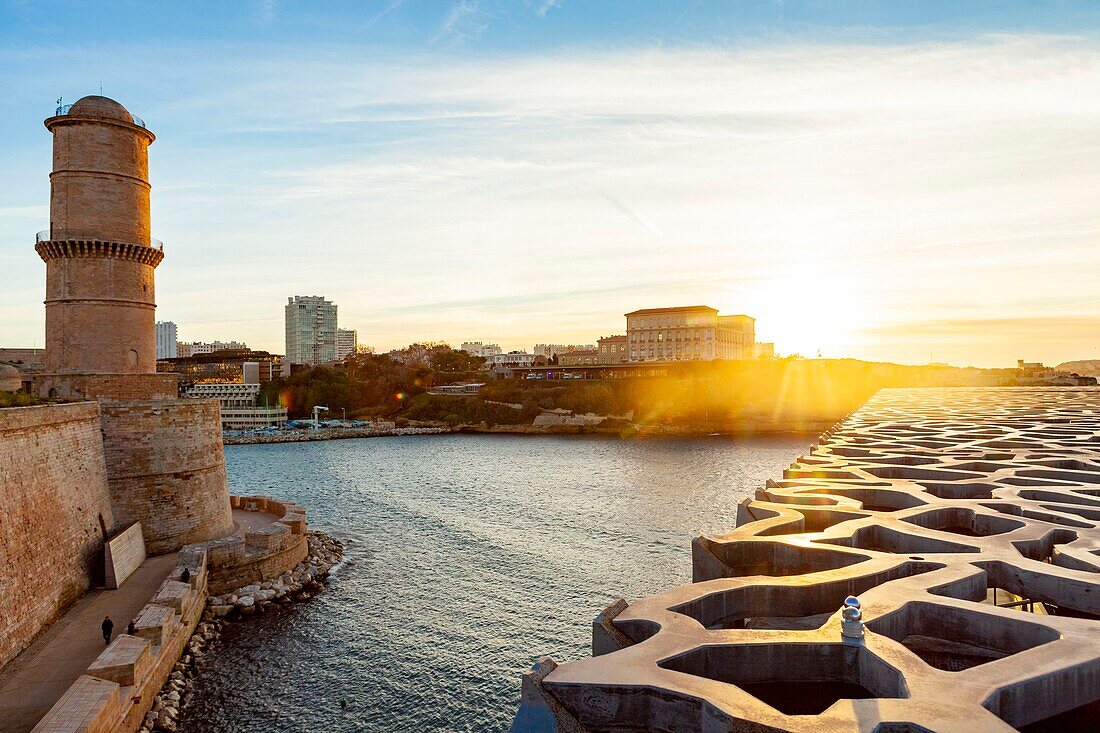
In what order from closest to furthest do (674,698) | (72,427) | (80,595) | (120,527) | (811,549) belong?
(674,698)
(811,549)
(80,595)
(72,427)
(120,527)

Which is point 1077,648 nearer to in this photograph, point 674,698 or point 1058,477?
point 674,698

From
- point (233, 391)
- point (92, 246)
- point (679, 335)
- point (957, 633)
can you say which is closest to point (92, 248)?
point (92, 246)

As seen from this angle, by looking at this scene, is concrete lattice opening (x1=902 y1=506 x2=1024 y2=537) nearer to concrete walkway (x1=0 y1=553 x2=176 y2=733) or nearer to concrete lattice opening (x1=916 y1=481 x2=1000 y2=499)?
concrete lattice opening (x1=916 y1=481 x2=1000 y2=499)

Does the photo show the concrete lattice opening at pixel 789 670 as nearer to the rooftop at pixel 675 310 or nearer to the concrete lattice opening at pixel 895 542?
the concrete lattice opening at pixel 895 542

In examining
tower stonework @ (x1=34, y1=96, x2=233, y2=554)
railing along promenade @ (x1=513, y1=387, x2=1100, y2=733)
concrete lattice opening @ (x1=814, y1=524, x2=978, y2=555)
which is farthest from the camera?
tower stonework @ (x1=34, y1=96, x2=233, y2=554)

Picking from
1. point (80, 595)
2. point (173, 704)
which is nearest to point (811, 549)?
point (173, 704)

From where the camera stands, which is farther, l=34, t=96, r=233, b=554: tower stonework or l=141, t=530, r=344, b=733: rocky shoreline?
l=34, t=96, r=233, b=554: tower stonework

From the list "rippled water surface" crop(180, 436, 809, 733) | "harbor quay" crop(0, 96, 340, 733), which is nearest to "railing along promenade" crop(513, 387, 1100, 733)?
"rippled water surface" crop(180, 436, 809, 733)
